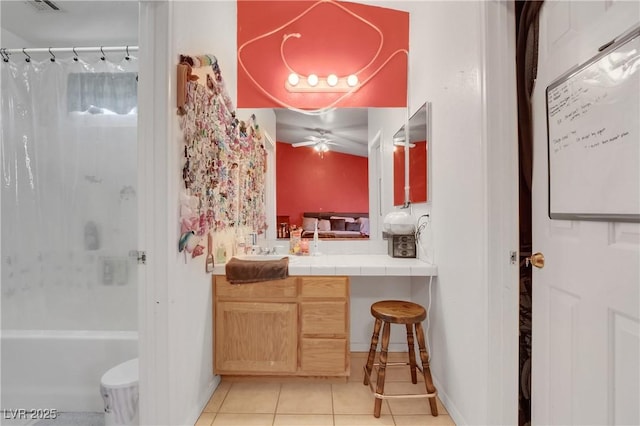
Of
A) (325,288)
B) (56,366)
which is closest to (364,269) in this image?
(325,288)

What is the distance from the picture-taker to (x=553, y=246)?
107 centimetres

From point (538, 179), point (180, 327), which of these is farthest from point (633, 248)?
point (180, 327)

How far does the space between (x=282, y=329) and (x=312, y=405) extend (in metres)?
0.47

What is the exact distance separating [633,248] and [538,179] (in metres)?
0.44

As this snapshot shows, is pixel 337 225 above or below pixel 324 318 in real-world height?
above

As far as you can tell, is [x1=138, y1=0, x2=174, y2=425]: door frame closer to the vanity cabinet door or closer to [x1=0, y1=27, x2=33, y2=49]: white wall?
the vanity cabinet door

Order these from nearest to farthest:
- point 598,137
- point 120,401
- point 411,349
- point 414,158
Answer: point 598,137, point 120,401, point 411,349, point 414,158

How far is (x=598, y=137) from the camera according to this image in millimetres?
870

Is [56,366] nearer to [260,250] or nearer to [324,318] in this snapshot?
[260,250]

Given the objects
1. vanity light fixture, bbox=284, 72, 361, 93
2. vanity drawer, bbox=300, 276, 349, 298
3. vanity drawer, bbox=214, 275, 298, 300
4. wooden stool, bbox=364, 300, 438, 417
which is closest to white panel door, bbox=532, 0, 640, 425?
wooden stool, bbox=364, 300, 438, 417

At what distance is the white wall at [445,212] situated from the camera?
1.29 metres

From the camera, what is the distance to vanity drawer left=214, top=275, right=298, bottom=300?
187 cm

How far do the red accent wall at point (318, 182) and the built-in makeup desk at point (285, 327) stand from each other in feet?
2.30

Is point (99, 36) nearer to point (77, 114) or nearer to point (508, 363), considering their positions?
point (77, 114)
